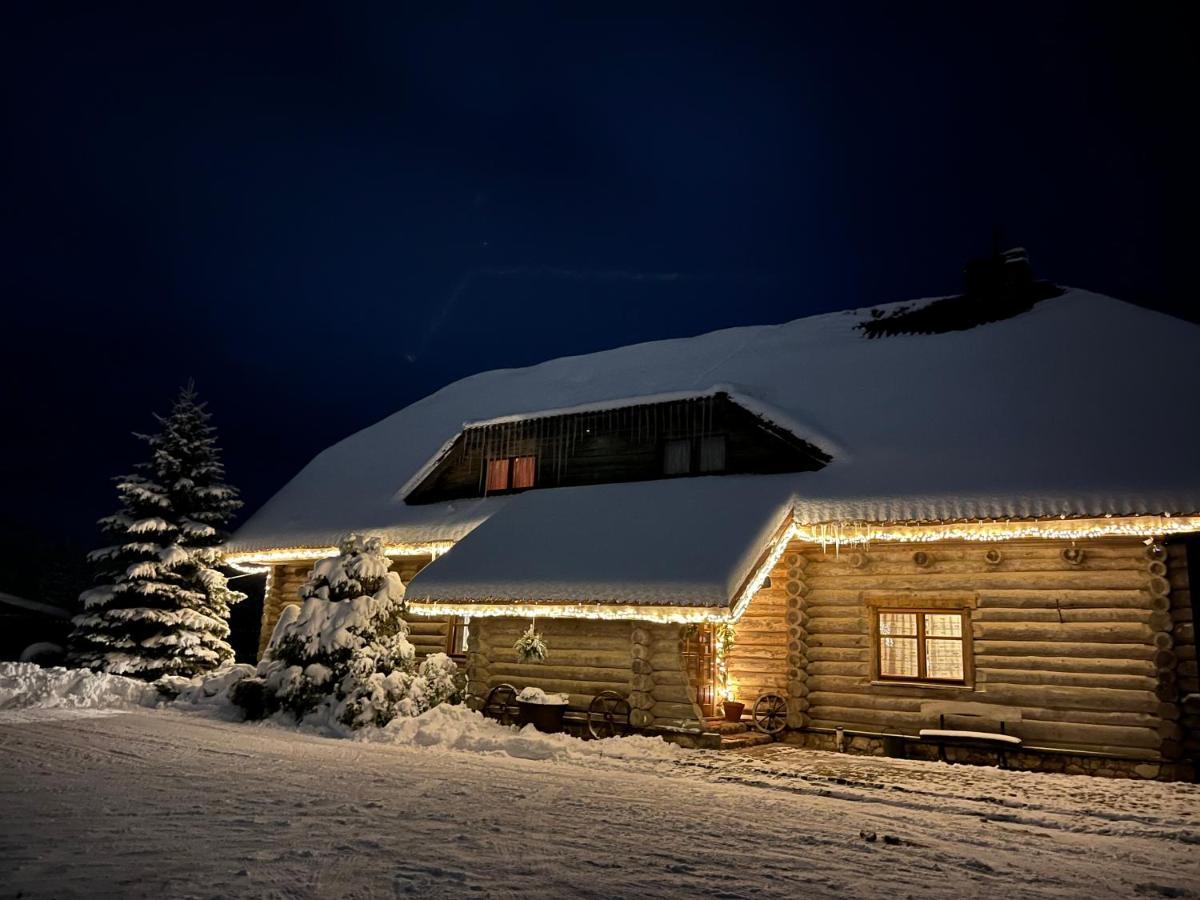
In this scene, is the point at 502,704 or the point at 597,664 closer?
the point at 597,664

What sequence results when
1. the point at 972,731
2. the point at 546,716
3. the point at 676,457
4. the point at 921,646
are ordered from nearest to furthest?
the point at 972,731
the point at 921,646
the point at 546,716
the point at 676,457

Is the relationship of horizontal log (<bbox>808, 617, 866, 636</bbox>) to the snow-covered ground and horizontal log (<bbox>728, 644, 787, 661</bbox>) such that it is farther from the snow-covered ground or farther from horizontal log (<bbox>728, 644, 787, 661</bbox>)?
the snow-covered ground

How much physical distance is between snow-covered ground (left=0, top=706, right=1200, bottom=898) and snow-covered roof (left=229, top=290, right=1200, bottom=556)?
4193 millimetres

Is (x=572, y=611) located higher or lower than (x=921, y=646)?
higher

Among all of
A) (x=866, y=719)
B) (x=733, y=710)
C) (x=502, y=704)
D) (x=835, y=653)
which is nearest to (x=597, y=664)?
(x=502, y=704)

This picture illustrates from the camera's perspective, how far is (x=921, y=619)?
14.4 meters

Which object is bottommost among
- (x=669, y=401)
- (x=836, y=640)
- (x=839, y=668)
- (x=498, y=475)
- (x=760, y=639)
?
(x=839, y=668)

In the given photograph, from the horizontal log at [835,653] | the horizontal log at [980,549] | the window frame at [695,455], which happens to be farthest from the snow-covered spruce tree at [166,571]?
the horizontal log at [980,549]

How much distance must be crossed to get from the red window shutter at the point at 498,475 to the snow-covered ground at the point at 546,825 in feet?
28.2

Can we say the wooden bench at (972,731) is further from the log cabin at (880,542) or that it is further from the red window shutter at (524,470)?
the red window shutter at (524,470)

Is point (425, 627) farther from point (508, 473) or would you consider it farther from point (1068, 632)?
point (1068, 632)

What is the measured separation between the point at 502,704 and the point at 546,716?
1171 millimetres

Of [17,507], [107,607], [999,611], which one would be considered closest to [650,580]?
[999,611]

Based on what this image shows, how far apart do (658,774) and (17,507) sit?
116641 mm
